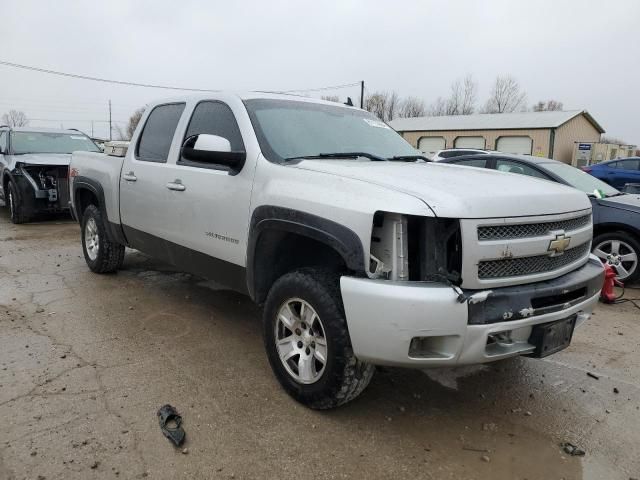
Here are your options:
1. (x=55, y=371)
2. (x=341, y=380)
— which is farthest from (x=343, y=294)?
(x=55, y=371)

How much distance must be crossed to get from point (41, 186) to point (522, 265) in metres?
9.22

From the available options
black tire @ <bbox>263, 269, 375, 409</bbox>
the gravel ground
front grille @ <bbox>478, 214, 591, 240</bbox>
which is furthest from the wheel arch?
black tire @ <bbox>263, 269, 375, 409</bbox>

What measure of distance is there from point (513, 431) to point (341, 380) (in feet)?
3.55

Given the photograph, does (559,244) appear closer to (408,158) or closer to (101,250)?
(408,158)

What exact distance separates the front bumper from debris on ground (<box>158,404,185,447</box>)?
1077 mm

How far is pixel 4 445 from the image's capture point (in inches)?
106

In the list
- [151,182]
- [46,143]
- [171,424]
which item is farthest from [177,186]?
[46,143]

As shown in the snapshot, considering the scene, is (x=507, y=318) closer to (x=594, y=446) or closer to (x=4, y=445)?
(x=594, y=446)

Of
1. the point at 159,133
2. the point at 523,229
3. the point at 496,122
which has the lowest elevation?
the point at 523,229

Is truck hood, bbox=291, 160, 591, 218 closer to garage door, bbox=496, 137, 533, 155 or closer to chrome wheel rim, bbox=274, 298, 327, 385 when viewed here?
chrome wheel rim, bbox=274, 298, 327, 385

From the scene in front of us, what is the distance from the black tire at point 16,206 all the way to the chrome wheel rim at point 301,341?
8.33 metres

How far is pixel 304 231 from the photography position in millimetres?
2934

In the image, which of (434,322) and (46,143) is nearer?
(434,322)

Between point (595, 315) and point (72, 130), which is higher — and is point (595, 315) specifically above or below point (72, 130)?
below
